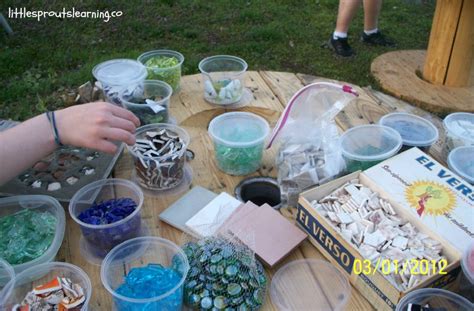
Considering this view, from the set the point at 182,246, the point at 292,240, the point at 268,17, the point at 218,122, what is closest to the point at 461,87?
the point at 268,17

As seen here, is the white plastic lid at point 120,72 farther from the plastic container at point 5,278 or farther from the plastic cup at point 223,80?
the plastic container at point 5,278

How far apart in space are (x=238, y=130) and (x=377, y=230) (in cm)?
52

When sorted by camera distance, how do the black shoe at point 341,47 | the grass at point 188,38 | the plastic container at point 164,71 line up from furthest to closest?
the black shoe at point 341,47 < the grass at point 188,38 < the plastic container at point 164,71

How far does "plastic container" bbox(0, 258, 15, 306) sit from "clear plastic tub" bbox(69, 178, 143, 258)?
0.16 m

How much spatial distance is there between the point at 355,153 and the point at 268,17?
9.67ft

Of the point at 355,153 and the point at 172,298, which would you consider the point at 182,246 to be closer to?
the point at 172,298

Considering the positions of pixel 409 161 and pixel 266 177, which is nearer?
pixel 409 161

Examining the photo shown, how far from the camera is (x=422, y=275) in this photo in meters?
0.91

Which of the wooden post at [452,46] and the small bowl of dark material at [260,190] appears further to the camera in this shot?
the wooden post at [452,46]

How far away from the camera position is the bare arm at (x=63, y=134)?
1.05 m

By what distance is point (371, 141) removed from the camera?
1329mm

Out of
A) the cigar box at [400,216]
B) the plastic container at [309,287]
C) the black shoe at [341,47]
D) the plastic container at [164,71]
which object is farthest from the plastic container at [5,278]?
the black shoe at [341,47]

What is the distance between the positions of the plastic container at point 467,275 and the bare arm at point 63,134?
785 millimetres
